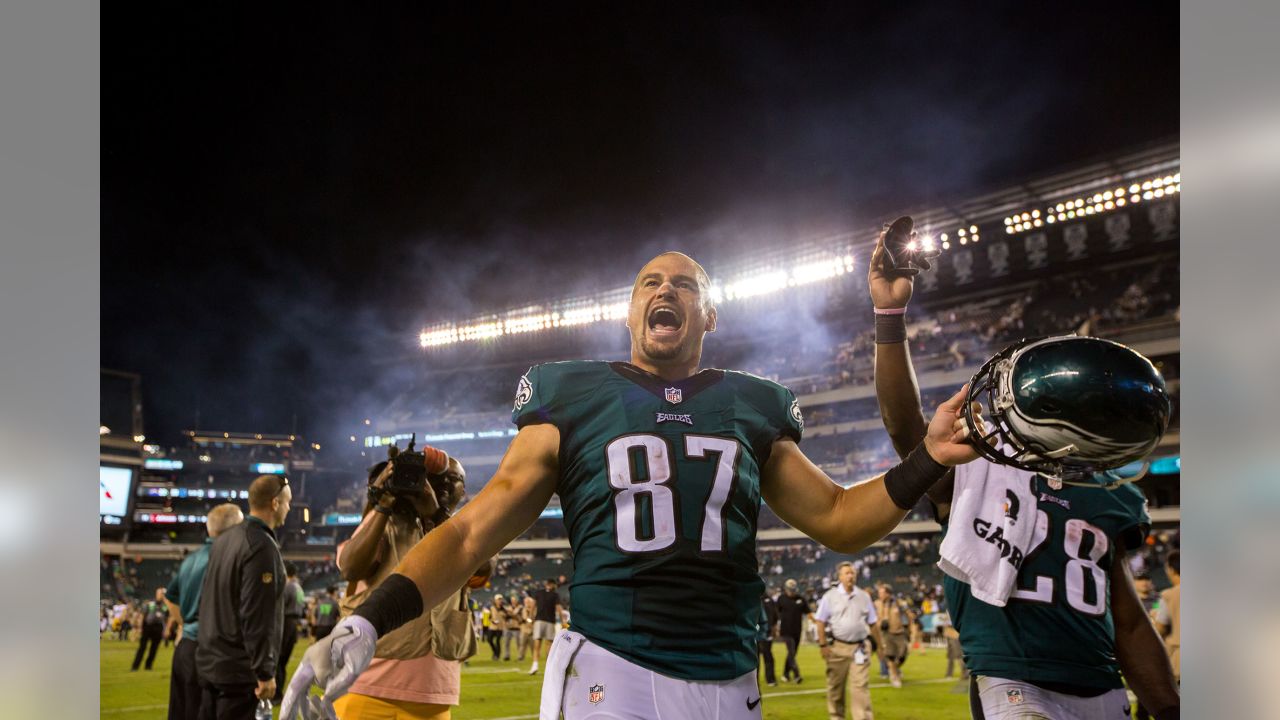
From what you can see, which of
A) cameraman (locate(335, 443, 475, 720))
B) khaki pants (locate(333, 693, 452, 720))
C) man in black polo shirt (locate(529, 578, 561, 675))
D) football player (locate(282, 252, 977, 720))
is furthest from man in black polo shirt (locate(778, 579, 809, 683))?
football player (locate(282, 252, 977, 720))

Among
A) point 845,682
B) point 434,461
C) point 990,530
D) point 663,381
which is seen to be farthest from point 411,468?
point 845,682

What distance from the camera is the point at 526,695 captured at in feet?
32.4

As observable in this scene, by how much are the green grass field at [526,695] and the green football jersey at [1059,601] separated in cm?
596

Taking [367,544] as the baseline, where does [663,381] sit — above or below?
above

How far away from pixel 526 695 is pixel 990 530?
8129 millimetres

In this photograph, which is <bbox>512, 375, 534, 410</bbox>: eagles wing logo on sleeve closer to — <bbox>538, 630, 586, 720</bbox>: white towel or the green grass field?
<bbox>538, 630, 586, 720</bbox>: white towel

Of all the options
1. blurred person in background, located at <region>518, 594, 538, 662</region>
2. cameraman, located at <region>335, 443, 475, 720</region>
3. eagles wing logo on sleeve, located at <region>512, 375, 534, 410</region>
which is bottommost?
blurred person in background, located at <region>518, 594, 538, 662</region>

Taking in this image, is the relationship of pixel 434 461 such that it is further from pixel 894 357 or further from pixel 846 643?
pixel 846 643

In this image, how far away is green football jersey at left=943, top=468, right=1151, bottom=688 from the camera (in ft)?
8.38

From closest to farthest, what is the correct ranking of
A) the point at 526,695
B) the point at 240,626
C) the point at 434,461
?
the point at 434,461 < the point at 240,626 < the point at 526,695

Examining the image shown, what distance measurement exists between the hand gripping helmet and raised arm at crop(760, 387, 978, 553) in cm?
6

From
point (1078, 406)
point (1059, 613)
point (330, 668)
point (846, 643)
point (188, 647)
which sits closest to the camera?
point (330, 668)

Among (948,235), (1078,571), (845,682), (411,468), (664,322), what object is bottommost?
(845,682)
